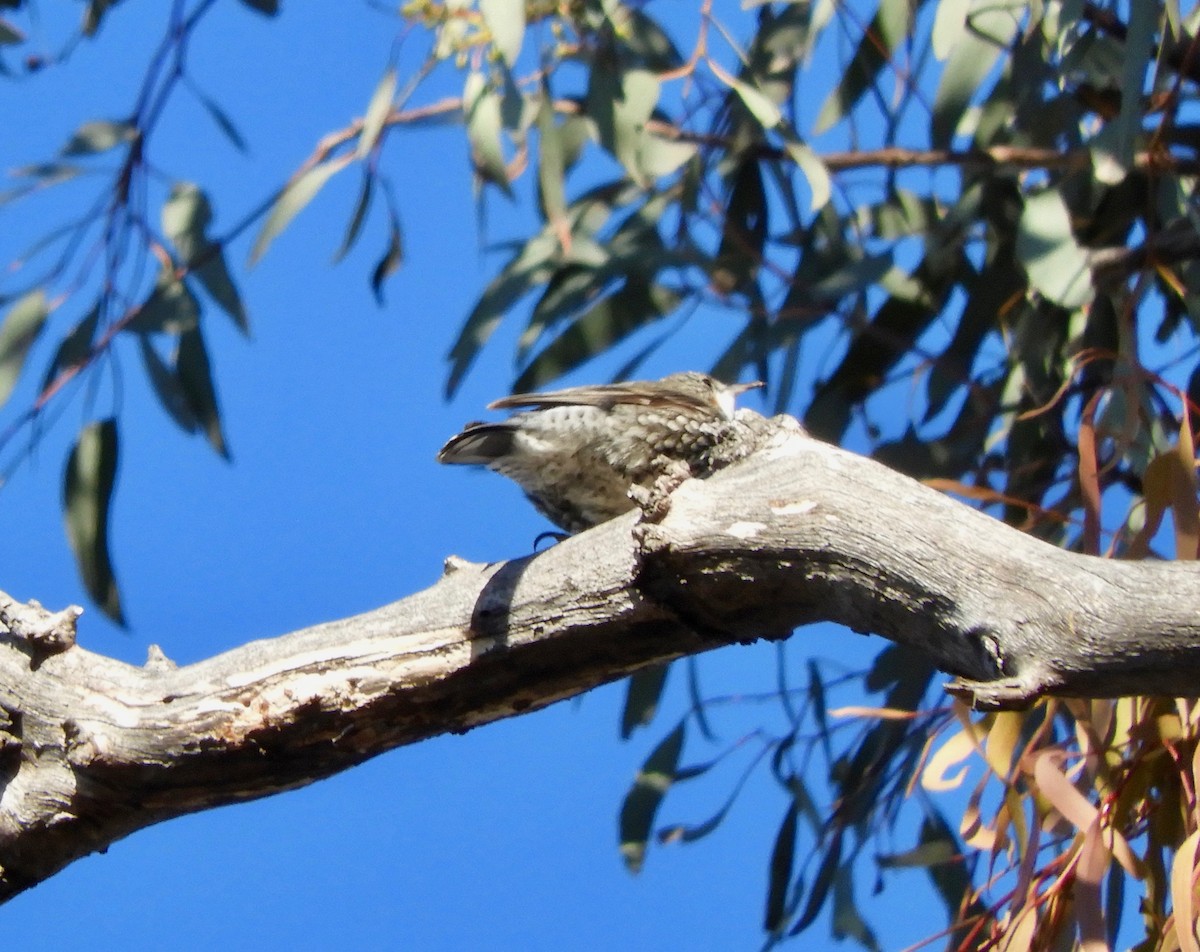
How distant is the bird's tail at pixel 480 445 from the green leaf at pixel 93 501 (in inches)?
53.8

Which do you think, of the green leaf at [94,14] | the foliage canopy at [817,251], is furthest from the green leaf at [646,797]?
the green leaf at [94,14]

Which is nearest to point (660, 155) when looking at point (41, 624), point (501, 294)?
point (501, 294)

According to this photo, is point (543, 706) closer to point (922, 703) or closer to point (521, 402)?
point (521, 402)

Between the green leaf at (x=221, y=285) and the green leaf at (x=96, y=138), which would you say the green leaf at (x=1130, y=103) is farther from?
the green leaf at (x=96, y=138)

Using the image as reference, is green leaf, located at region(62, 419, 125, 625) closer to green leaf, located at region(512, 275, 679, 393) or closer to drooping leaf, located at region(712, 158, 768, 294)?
green leaf, located at region(512, 275, 679, 393)

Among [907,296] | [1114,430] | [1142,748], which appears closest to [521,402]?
[1142,748]

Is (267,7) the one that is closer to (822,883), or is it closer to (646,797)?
(646,797)

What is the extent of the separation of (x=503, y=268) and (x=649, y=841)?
1486 mm

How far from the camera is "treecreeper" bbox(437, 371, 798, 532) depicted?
2635mm

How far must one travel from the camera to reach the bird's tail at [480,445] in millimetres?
2615

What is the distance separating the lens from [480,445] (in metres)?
2.69

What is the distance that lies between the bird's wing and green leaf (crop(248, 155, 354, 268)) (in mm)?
1421

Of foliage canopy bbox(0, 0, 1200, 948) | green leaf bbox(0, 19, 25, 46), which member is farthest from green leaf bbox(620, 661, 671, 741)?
green leaf bbox(0, 19, 25, 46)

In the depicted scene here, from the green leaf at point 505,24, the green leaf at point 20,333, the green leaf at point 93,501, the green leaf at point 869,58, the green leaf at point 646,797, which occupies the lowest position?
the green leaf at point 646,797
